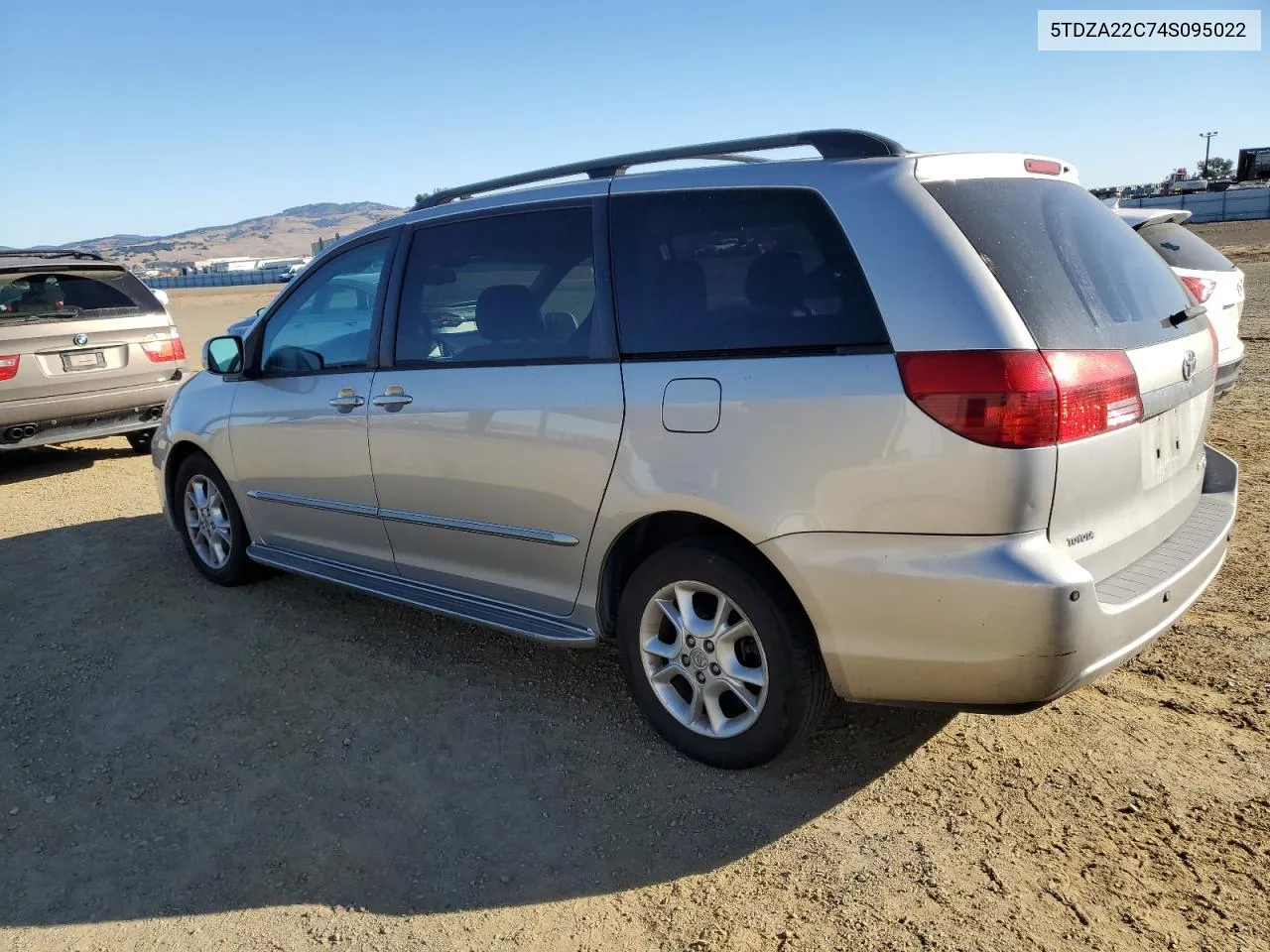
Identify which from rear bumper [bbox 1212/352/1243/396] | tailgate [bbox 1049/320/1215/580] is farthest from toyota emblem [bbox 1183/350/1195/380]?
rear bumper [bbox 1212/352/1243/396]

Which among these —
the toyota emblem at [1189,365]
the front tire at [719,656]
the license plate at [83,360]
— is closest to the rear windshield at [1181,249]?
the toyota emblem at [1189,365]

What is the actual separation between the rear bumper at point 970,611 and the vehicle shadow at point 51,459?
8033 mm

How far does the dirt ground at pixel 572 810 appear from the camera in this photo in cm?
257

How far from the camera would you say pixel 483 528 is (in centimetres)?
377

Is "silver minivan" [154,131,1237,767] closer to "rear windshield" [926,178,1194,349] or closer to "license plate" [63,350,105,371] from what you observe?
"rear windshield" [926,178,1194,349]

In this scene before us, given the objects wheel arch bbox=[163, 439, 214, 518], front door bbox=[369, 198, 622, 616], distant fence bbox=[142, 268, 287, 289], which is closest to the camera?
front door bbox=[369, 198, 622, 616]

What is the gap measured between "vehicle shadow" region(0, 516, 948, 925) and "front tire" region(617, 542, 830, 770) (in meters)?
0.16

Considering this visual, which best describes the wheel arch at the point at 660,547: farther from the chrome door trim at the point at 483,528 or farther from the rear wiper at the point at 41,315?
the rear wiper at the point at 41,315

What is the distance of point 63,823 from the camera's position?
317 cm

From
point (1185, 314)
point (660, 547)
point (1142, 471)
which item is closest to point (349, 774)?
point (660, 547)

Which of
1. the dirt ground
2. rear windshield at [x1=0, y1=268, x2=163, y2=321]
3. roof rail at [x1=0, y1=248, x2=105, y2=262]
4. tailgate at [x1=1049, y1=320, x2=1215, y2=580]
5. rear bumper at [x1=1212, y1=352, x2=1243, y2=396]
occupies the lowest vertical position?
the dirt ground

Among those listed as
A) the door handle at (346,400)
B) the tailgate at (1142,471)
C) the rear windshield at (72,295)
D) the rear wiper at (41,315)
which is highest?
the rear windshield at (72,295)

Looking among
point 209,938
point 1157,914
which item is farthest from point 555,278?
point 1157,914

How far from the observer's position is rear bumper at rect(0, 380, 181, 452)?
7727 mm
